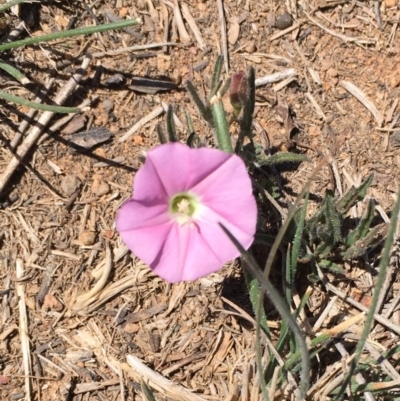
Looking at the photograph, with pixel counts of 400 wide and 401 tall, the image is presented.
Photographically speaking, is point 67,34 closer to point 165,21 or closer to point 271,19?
point 165,21

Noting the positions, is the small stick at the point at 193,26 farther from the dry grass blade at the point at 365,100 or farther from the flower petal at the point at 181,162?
the flower petal at the point at 181,162

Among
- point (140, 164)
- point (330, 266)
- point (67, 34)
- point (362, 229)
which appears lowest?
point (330, 266)

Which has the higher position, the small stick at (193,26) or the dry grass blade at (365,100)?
the small stick at (193,26)

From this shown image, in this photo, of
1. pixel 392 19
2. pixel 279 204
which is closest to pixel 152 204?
pixel 279 204

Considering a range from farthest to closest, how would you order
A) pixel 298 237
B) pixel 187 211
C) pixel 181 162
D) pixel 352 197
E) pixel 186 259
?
pixel 352 197 < pixel 298 237 < pixel 187 211 < pixel 186 259 < pixel 181 162

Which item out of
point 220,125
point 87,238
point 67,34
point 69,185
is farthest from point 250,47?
point 87,238

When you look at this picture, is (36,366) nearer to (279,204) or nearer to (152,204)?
(152,204)

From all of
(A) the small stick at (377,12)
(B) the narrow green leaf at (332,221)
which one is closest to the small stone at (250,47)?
(A) the small stick at (377,12)
